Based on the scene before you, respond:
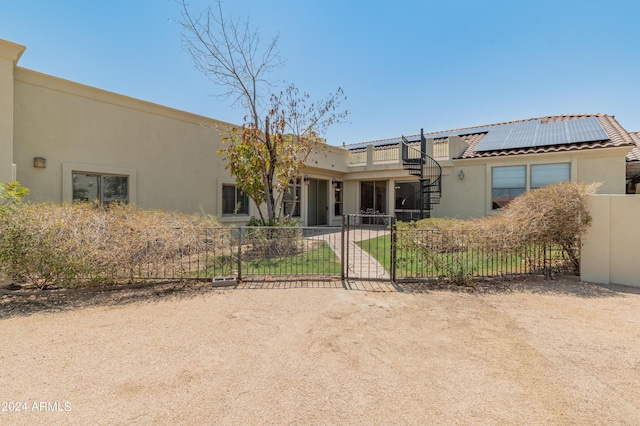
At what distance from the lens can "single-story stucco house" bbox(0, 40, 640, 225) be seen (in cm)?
708

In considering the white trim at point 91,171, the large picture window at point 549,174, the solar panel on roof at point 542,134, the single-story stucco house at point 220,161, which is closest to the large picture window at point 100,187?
the single-story stucco house at point 220,161

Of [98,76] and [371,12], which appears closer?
[98,76]

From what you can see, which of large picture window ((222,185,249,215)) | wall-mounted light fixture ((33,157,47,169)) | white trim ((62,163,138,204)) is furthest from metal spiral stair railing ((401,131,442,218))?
wall-mounted light fixture ((33,157,47,169))

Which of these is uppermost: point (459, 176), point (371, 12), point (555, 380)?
point (371, 12)

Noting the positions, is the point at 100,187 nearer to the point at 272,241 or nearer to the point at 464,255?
the point at 272,241

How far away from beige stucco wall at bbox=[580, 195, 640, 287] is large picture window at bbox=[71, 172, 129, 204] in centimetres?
1182

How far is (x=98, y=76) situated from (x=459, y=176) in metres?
13.9

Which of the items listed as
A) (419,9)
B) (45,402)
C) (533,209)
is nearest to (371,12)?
(419,9)

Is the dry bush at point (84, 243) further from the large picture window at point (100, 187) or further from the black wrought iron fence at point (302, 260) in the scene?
the large picture window at point (100, 187)

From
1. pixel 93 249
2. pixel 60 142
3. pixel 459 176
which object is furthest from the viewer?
pixel 459 176

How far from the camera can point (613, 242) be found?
5902mm

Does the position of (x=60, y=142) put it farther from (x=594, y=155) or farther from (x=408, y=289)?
(x=594, y=155)

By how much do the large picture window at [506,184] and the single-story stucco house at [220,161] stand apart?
4 cm

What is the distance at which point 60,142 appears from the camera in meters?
7.43
